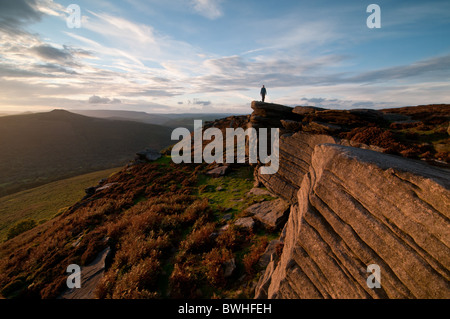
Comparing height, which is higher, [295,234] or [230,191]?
[295,234]

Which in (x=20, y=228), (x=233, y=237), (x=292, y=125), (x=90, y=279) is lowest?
(x=20, y=228)

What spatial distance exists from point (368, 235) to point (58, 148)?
138 meters

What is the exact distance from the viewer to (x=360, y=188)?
565 centimetres

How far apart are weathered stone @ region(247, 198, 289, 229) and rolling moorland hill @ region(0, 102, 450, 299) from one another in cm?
7

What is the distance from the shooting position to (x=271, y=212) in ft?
37.8

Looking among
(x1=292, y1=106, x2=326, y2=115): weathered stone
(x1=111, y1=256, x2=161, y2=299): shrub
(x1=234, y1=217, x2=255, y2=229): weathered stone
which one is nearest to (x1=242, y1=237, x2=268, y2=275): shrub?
(x1=234, y1=217, x2=255, y2=229): weathered stone

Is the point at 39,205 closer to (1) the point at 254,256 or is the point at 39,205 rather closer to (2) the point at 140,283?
(2) the point at 140,283

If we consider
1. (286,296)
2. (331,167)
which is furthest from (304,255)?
(331,167)

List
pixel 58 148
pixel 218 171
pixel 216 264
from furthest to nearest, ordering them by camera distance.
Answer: pixel 58 148, pixel 218 171, pixel 216 264

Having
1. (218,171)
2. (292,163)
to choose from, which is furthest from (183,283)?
(218,171)

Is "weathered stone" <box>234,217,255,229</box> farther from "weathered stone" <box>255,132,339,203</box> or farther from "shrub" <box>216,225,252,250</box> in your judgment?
"weathered stone" <box>255,132,339,203</box>

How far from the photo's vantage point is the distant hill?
65375 millimetres
